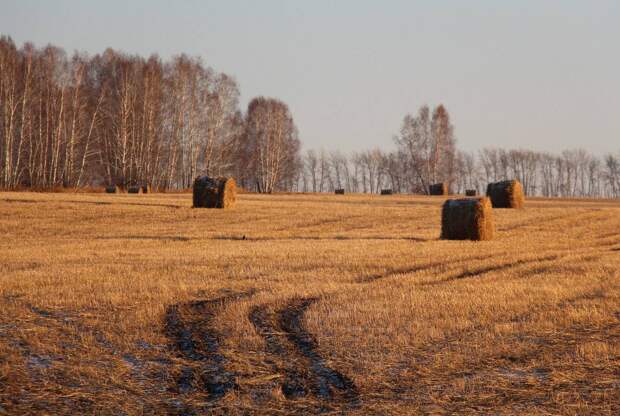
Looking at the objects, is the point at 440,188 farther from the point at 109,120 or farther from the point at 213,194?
the point at 213,194

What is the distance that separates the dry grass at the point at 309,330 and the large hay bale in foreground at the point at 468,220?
10.8 ft

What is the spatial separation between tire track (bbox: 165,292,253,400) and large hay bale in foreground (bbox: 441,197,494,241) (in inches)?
480

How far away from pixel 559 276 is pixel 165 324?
7358 millimetres

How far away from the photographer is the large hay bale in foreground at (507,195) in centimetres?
3516

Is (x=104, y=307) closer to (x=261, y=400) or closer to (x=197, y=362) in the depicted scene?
(x=197, y=362)

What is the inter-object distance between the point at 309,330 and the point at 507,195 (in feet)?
92.7

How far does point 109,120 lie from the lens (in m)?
54.6

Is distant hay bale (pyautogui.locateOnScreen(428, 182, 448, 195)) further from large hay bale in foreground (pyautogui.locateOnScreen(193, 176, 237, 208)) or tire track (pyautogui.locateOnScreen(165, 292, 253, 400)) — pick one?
tire track (pyautogui.locateOnScreen(165, 292, 253, 400))

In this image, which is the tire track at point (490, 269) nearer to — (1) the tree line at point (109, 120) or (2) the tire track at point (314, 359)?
(2) the tire track at point (314, 359)

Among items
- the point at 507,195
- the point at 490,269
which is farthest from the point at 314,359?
the point at 507,195

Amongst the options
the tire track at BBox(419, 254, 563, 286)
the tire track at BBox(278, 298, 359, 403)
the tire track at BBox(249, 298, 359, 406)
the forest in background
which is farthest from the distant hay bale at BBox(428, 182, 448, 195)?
the tire track at BBox(249, 298, 359, 406)

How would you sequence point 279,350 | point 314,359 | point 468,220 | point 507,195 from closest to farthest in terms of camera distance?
point 314,359, point 279,350, point 468,220, point 507,195

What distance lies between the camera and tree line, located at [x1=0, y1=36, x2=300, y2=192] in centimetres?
4734

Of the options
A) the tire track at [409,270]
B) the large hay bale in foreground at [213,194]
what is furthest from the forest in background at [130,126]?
the tire track at [409,270]
